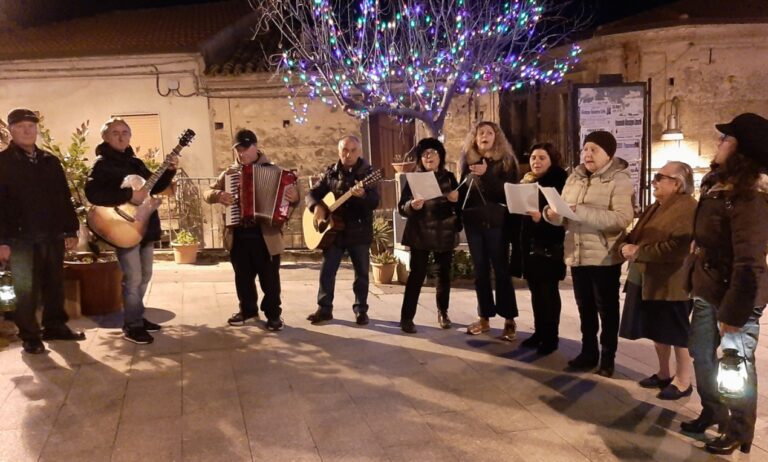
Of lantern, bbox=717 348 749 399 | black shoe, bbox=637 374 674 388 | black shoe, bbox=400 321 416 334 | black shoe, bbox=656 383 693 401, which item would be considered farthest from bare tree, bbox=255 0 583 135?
lantern, bbox=717 348 749 399

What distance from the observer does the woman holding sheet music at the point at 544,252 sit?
485cm

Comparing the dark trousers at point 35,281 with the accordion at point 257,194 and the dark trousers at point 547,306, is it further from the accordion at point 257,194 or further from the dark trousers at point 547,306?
the dark trousers at point 547,306

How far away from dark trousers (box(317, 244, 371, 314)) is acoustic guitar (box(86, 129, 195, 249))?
5.48 ft

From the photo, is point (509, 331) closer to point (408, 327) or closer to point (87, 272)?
point (408, 327)

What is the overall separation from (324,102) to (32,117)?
7545 mm

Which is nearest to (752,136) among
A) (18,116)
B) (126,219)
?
(126,219)

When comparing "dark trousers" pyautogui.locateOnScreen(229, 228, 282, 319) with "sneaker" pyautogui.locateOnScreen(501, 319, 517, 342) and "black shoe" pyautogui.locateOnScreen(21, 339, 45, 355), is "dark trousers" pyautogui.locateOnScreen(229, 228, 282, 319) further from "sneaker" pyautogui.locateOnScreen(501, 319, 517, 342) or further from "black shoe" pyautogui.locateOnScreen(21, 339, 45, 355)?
"sneaker" pyautogui.locateOnScreen(501, 319, 517, 342)

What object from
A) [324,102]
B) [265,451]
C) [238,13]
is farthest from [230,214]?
[238,13]

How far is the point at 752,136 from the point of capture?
122 inches

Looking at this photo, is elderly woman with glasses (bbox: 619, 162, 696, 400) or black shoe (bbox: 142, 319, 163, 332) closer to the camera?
elderly woman with glasses (bbox: 619, 162, 696, 400)

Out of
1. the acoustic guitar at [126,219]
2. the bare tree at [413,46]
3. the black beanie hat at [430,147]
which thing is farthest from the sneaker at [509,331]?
the bare tree at [413,46]

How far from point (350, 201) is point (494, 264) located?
148cm

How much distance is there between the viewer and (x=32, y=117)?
5.05 meters

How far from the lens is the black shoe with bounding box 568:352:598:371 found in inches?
187
